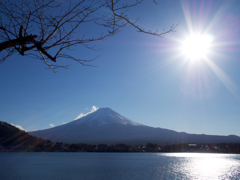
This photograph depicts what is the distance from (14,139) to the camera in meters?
Answer: 95.1

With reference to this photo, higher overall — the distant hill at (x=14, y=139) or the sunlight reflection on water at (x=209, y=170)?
the distant hill at (x=14, y=139)

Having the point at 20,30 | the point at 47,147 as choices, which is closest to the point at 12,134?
the point at 47,147

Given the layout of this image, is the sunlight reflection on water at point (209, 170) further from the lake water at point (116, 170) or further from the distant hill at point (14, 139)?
Answer: the distant hill at point (14, 139)

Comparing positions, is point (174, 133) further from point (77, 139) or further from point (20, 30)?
point (20, 30)

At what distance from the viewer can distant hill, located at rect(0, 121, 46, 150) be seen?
90.8m

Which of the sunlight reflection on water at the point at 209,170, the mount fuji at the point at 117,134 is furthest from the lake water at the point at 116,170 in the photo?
the mount fuji at the point at 117,134

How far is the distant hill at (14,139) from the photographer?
9075cm

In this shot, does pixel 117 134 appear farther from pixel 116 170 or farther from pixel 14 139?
pixel 116 170

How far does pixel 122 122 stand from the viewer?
139 meters

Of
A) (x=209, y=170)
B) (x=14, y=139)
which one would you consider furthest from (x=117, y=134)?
(x=209, y=170)

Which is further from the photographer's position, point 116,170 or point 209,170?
point 209,170

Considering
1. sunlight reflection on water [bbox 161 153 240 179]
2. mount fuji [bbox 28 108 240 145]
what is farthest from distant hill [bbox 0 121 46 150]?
sunlight reflection on water [bbox 161 153 240 179]

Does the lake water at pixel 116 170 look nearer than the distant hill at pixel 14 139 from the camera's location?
Yes

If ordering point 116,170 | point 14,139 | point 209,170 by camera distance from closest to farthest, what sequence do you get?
point 116,170, point 209,170, point 14,139
